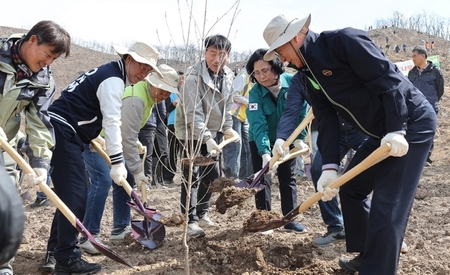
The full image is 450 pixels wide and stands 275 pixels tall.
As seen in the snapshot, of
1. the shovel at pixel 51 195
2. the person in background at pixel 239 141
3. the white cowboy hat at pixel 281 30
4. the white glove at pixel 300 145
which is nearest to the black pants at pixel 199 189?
the white glove at pixel 300 145

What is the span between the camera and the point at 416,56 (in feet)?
29.3

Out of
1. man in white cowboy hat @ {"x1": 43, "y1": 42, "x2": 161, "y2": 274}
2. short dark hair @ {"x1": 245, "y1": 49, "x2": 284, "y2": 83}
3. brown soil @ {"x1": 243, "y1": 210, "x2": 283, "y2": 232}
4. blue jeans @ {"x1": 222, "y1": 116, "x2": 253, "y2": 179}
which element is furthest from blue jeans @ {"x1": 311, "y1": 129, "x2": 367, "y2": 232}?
blue jeans @ {"x1": 222, "y1": 116, "x2": 253, "y2": 179}

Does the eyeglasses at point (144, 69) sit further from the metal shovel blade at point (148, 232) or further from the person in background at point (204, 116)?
the metal shovel blade at point (148, 232)

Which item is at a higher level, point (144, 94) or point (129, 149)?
point (144, 94)

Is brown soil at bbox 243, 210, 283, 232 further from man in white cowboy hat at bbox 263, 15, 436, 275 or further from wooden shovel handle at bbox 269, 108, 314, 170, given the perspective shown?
man in white cowboy hat at bbox 263, 15, 436, 275

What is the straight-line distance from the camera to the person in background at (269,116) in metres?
4.89

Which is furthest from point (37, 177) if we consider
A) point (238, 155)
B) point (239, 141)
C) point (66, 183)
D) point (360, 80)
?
point (238, 155)

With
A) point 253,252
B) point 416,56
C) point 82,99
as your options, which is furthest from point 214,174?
point 416,56

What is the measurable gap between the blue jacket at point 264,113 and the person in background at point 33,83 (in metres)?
2.10

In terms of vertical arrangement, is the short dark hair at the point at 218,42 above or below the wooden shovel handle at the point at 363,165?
above

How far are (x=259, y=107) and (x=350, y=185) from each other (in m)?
1.68

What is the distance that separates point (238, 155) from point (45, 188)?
4.58 metres

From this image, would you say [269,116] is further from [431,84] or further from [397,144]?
[431,84]

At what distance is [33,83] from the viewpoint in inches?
135
